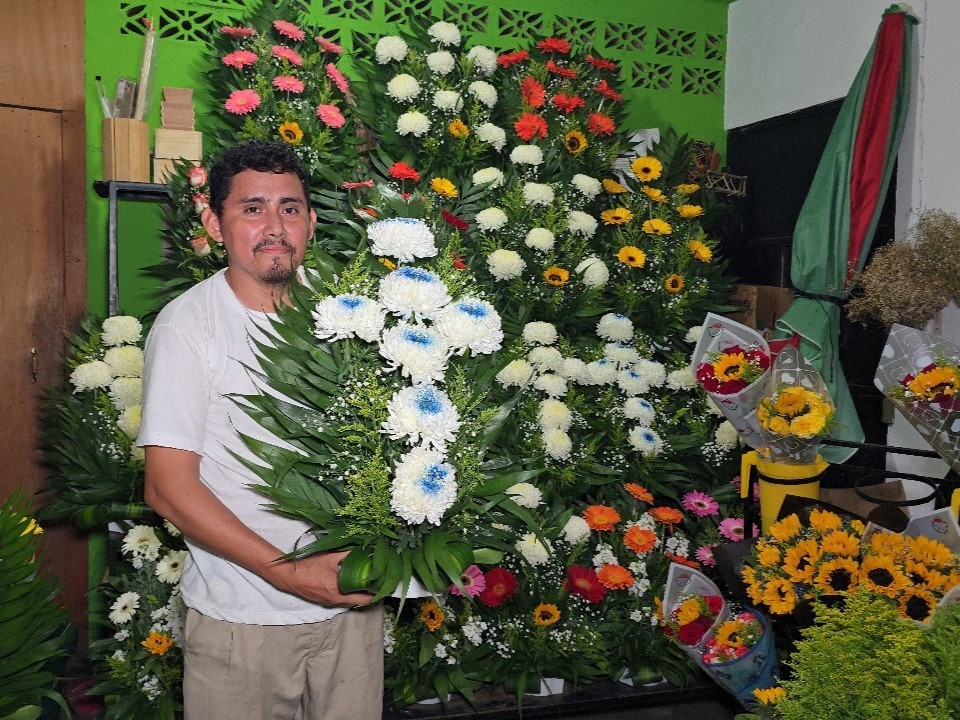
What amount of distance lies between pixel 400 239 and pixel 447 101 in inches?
84.6

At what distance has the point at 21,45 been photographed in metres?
3.73

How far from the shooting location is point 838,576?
1691 millimetres

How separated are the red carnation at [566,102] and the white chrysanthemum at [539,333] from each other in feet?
3.65

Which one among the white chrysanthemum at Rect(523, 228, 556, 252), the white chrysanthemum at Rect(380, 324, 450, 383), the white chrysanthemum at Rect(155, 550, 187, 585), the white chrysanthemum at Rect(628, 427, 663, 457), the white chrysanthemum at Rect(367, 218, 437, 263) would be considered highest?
the white chrysanthemum at Rect(523, 228, 556, 252)

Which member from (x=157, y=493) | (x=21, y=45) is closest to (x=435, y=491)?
(x=157, y=493)

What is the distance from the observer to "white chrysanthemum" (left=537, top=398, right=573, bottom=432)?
130 inches

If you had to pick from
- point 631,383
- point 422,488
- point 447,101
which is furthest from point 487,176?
point 422,488

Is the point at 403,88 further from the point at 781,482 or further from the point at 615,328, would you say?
the point at 781,482

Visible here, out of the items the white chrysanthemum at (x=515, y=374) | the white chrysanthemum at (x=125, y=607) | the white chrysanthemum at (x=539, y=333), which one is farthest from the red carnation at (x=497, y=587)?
the white chrysanthemum at (x=125, y=607)

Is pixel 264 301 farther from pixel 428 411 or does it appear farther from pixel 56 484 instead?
pixel 56 484

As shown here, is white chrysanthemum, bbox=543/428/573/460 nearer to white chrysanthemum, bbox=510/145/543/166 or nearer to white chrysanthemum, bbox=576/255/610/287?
white chrysanthemum, bbox=576/255/610/287

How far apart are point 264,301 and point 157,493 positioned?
1.42ft

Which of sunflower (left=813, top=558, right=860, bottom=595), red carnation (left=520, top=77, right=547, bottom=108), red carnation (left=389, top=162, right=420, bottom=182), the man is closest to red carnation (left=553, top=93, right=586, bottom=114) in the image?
red carnation (left=520, top=77, right=547, bottom=108)

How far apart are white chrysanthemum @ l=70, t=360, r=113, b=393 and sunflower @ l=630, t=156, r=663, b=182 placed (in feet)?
8.10
